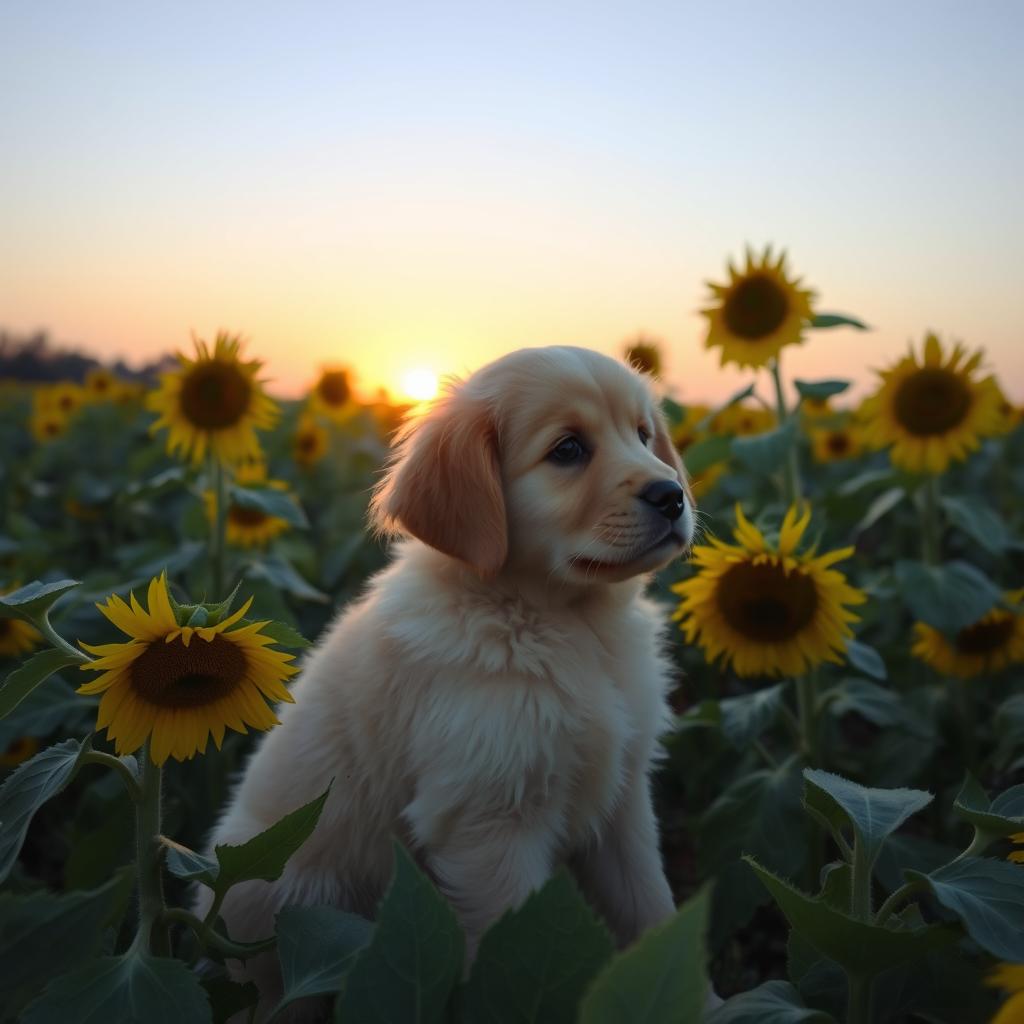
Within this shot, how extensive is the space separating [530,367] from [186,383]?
1984 millimetres

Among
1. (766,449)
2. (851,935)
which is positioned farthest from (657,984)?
(766,449)

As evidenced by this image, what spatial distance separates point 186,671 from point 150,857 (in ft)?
1.05

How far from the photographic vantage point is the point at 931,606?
323 cm

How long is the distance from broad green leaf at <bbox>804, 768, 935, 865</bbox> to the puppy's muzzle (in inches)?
28.9

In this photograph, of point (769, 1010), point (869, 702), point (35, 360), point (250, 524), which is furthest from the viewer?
point (35, 360)

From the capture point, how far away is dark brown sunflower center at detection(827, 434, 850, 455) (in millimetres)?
6547

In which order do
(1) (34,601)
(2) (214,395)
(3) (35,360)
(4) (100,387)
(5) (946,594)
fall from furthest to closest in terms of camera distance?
(3) (35,360)
(4) (100,387)
(2) (214,395)
(5) (946,594)
(1) (34,601)

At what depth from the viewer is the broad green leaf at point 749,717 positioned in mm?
2863

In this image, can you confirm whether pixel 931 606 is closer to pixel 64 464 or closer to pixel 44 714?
pixel 44 714

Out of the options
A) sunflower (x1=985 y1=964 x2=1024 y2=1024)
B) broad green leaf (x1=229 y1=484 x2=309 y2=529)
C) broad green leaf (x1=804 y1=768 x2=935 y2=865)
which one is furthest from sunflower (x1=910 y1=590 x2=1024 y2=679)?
sunflower (x1=985 y1=964 x2=1024 y2=1024)

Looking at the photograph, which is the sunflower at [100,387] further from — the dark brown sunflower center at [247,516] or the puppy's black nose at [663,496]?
the puppy's black nose at [663,496]

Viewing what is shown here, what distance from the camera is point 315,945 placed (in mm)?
1532

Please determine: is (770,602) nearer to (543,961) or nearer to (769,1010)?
(769,1010)

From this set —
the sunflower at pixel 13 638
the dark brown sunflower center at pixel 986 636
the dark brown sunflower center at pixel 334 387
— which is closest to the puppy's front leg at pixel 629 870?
the dark brown sunflower center at pixel 986 636
